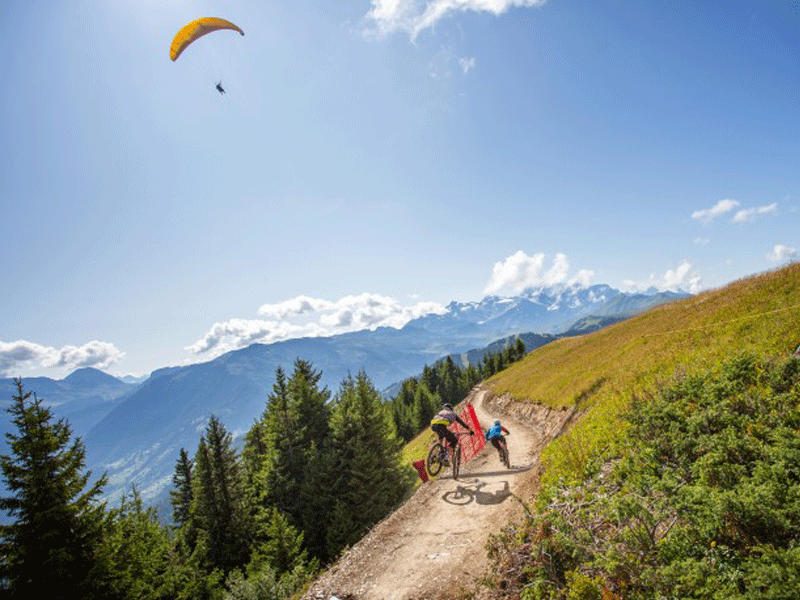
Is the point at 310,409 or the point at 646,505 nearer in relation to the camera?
the point at 646,505

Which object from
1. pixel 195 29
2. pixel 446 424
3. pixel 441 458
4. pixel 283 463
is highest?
pixel 195 29

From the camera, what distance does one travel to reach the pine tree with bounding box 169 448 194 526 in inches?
1383

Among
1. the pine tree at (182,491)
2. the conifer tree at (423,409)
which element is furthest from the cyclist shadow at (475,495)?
the conifer tree at (423,409)

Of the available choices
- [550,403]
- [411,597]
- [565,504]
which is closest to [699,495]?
[565,504]

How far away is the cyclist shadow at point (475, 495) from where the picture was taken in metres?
13.0

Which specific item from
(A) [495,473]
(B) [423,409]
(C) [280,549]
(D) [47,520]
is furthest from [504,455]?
(B) [423,409]

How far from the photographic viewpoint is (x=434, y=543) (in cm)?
1086

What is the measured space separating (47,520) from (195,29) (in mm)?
25574

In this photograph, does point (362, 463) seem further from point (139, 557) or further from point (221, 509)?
point (139, 557)

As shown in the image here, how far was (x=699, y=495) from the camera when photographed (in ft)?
19.2

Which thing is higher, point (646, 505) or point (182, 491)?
point (646, 505)

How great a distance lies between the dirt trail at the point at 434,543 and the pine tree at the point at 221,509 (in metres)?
19.7

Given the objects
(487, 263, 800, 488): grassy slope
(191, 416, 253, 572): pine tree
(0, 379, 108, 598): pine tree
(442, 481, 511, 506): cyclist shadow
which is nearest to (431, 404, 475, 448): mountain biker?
(442, 481, 511, 506): cyclist shadow

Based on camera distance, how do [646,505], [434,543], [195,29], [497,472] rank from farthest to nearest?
[195,29] < [497,472] < [434,543] < [646,505]
